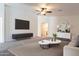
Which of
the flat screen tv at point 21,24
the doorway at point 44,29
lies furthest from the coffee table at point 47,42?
the flat screen tv at point 21,24

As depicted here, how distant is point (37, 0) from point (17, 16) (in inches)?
45.2

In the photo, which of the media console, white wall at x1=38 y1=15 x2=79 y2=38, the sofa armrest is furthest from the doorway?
the sofa armrest

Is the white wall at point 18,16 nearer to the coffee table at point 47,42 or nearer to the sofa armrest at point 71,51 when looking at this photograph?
the coffee table at point 47,42

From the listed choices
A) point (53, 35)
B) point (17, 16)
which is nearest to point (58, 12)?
point (53, 35)

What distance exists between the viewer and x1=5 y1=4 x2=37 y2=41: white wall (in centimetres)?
265

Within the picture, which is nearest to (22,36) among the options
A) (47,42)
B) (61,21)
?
(47,42)

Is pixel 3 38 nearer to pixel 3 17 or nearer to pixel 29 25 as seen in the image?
pixel 3 17

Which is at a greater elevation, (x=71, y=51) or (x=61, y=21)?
(x=61, y=21)

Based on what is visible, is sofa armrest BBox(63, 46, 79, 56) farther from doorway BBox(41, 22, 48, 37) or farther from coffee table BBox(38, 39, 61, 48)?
doorway BBox(41, 22, 48, 37)

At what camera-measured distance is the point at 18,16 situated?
279 centimetres

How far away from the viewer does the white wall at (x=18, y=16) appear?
2652 millimetres

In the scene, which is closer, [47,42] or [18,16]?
[18,16]

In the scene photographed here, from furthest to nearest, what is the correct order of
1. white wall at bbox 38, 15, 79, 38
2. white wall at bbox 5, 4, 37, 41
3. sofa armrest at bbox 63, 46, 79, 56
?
white wall at bbox 38, 15, 79, 38, white wall at bbox 5, 4, 37, 41, sofa armrest at bbox 63, 46, 79, 56

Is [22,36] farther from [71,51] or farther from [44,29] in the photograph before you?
[71,51]
